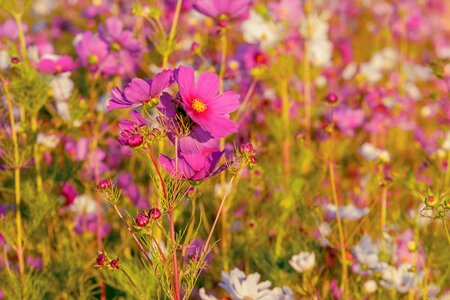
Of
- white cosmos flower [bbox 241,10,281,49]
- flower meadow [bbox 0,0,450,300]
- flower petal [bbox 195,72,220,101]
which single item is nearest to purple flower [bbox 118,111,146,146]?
flower meadow [bbox 0,0,450,300]

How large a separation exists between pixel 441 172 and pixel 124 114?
40.8 inches

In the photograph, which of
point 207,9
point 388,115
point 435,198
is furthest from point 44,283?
point 388,115

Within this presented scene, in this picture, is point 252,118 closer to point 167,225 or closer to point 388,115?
point 388,115

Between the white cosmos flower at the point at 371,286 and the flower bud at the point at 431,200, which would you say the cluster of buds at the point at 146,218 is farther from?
the white cosmos flower at the point at 371,286

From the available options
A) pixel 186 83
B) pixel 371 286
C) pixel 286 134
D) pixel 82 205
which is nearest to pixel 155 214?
pixel 186 83

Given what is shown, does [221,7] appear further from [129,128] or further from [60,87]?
[129,128]

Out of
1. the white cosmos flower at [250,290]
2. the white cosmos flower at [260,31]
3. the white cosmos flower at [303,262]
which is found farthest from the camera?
the white cosmos flower at [260,31]

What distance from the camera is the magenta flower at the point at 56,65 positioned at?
2.04 m

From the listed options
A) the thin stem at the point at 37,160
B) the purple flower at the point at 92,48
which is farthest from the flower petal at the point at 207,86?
the purple flower at the point at 92,48

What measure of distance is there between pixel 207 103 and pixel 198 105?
0.03 meters

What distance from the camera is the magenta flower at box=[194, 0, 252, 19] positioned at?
6.68ft

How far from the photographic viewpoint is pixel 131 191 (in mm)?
2326

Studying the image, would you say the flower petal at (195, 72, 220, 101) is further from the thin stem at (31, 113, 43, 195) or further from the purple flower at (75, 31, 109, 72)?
the purple flower at (75, 31, 109, 72)

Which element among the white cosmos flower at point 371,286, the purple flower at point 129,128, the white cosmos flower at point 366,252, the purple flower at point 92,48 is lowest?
the white cosmos flower at point 371,286
